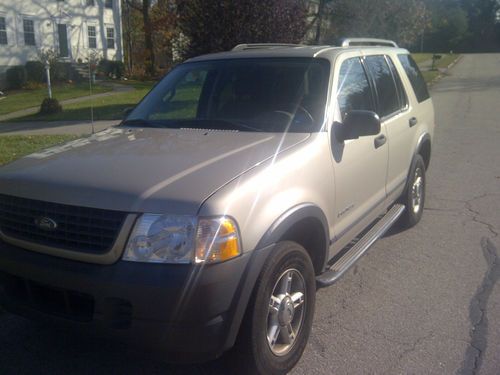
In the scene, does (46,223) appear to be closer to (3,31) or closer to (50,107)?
(50,107)

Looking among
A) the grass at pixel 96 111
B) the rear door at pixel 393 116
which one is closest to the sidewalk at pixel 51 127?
the grass at pixel 96 111

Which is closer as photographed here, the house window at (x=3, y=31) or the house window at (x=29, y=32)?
the house window at (x=3, y=31)

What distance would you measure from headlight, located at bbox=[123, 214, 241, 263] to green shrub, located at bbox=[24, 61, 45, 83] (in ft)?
101

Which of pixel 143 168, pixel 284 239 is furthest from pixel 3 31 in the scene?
pixel 284 239

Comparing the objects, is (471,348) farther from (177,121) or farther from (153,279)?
(177,121)

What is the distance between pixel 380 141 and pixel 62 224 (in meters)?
2.74

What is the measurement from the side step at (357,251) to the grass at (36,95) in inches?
695

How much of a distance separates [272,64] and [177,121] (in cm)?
90

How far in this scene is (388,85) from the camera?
5141 millimetres

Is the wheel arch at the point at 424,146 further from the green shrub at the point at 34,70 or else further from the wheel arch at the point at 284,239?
the green shrub at the point at 34,70

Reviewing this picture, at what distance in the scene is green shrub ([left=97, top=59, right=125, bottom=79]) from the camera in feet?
115

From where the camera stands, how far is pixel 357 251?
414cm

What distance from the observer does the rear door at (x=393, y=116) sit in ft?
15.9

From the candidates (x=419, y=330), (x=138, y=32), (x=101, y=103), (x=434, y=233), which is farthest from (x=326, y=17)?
(x=419, y=330)
